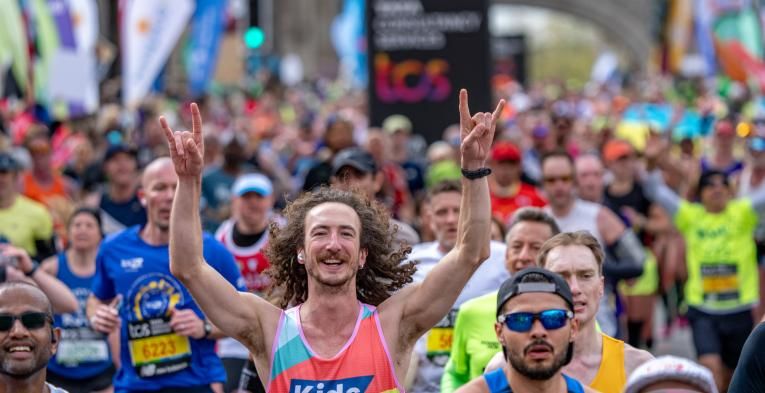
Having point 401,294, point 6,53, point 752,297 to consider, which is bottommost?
point 752,297

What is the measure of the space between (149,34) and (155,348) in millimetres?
8379

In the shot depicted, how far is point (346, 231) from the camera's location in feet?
18.2

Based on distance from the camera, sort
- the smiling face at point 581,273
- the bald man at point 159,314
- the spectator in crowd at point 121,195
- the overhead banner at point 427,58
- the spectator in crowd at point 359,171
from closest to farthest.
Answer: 1. the smiling face at point 581,273
2. the bald man at point 159,314
3. the spectator in crowd at point 359,171
4. the spectator in crowd at point 121,195
5. the overhead banner at point 427,58

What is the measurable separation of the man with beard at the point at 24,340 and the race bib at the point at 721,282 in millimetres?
6362

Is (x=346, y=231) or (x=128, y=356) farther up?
(x=346, y=231)

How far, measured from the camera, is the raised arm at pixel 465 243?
217 inches

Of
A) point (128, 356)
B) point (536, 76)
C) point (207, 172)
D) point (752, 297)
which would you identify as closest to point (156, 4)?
point (207, 172)

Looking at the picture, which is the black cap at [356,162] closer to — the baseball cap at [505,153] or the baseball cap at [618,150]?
the baseball cap at [505,153]

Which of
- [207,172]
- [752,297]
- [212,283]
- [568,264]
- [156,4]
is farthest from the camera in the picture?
[156,4]

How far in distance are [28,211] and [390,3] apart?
22.7 feet

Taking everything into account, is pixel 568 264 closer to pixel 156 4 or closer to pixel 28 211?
pixel 28 211

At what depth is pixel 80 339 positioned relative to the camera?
30.2 ft

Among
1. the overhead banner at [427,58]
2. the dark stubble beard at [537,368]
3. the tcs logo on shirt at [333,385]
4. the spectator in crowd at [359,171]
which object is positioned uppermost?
the overhead banner at [427,58]

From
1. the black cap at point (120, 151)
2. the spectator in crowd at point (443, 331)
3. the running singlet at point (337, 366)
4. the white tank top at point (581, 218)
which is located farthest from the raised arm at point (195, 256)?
the black cap at point (120, 151)
